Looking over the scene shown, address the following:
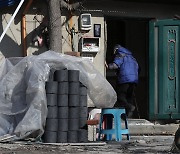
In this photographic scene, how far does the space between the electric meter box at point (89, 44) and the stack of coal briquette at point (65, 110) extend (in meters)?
2.72

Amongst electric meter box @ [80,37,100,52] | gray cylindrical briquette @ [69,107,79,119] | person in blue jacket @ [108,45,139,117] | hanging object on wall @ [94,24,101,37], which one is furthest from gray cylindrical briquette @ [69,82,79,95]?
hanging object on wall @ [94,24,101,37]

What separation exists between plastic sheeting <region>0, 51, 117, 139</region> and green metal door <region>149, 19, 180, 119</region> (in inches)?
95.8

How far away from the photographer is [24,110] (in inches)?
334

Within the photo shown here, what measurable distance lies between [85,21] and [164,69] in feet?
7.08

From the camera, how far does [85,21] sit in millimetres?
11406

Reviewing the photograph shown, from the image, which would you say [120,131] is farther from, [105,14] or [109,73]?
[109,73]

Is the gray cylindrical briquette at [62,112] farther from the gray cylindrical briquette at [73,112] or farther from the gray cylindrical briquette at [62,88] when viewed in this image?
the gray cylindrical briquette at [62,88]

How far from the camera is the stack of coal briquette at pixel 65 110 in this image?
27.6 feet

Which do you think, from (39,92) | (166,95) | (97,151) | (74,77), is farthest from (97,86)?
(166,95)

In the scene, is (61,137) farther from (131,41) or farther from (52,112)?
(131,41)

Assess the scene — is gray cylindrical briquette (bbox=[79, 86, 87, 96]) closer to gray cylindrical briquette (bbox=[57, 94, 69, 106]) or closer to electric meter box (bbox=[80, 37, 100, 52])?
gray cylindrical briquette (bbox=[57, 94, 69, 106])

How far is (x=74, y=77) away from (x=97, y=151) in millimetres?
1704

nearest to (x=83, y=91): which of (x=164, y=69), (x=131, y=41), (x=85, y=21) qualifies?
(x=85, y=21)

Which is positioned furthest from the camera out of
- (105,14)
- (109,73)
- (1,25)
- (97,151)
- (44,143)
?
(109,73)
